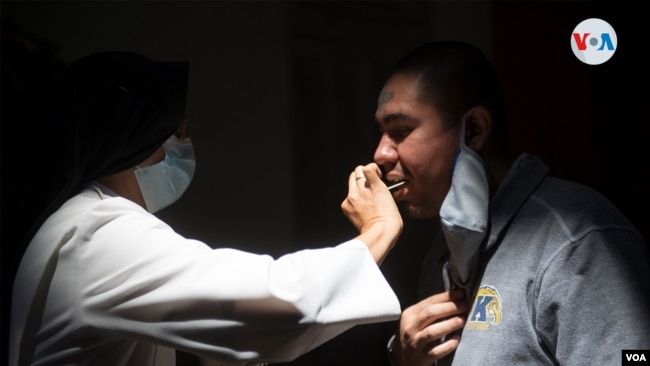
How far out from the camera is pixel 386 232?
6.95 feet

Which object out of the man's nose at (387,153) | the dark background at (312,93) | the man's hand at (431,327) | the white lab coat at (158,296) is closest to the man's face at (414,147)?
the man's nose at (387,153)

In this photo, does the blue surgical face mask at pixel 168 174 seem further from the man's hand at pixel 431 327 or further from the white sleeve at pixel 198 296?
the man's hand at pixel 431 327

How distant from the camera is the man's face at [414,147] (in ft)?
7.47

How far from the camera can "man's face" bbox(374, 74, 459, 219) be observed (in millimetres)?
2277

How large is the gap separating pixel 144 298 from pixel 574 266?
36.9 inches

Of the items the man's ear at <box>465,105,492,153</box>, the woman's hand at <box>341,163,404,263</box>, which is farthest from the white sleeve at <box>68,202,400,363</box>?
the man's ear at <box>465,105,492,153</box>

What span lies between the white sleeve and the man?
0.34m

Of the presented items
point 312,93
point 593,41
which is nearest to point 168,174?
point 593,41

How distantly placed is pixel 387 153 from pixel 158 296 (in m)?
0.74

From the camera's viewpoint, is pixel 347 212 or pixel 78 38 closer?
pixel 347 212

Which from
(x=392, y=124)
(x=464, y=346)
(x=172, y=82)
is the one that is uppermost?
(x=172, y=82)

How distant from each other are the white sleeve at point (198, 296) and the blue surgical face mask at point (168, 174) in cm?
37

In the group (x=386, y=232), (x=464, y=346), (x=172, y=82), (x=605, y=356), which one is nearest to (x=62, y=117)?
(x=172, y=82)

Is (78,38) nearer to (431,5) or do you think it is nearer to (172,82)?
(431,5)
